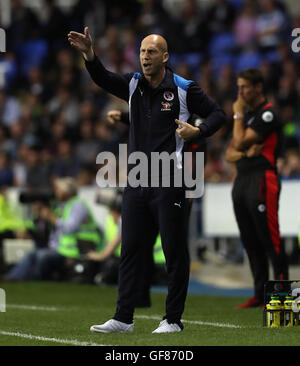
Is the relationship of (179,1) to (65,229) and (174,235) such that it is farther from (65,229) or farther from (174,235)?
(174,235)

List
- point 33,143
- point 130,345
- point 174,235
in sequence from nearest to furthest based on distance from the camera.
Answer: point 130,345
point 174,235
point 33,143

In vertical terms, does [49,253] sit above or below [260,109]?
below

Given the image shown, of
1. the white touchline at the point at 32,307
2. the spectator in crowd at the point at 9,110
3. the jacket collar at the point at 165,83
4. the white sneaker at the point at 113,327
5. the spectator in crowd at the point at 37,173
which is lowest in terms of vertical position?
the white touchline at the point at 32,307

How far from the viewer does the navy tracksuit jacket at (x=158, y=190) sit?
23.4ft

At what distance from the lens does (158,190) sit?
713 centimetres

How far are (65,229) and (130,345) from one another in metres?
7.73

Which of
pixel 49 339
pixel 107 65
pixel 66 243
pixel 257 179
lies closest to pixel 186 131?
pixel 49 339

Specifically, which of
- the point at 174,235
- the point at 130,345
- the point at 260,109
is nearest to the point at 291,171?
the point at 260,109

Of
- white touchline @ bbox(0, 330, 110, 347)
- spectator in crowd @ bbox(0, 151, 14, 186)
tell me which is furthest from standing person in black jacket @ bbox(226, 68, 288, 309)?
spectator in crowd @ bbox(0, 151, 14, 186)

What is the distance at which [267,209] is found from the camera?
9.35 meters

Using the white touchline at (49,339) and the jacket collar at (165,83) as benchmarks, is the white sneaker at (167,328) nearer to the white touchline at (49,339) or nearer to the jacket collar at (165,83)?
the white touchline at (49,339)

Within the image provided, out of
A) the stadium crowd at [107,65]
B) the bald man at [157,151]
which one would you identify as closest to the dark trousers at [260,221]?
the bald man at [157,151]

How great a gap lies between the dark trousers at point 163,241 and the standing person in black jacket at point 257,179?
2.27m

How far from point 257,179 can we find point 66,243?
16.8 feet
